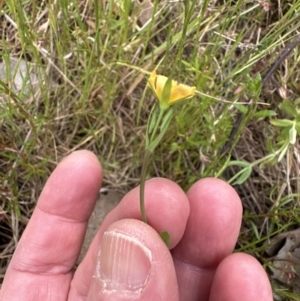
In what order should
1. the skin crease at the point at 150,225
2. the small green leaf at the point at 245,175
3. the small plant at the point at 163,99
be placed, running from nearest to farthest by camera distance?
1. the small plant at the point at 163,99
2. the skin crease at the point at 150,225
3. the small green leaf at the point at 245,175

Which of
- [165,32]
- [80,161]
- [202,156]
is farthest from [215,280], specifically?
[165,32]

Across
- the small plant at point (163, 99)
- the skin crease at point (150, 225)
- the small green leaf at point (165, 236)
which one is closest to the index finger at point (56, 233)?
the skin crease at point (150, 225)

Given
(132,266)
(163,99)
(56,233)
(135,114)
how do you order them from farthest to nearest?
(135,114), (56,233), (132,266), (163,99)

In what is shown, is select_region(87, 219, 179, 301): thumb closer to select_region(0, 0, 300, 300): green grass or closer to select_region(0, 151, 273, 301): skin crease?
select_region(0, 151, 273, 301): skin crease

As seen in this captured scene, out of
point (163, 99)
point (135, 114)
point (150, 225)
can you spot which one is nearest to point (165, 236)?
point (150, 225)

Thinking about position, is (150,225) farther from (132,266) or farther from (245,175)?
(245,175)

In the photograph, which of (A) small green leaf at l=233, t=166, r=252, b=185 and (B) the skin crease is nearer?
(B) the skin crease

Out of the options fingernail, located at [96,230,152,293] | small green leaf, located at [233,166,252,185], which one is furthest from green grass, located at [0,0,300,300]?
fingernail, located at [96,230,152,293]

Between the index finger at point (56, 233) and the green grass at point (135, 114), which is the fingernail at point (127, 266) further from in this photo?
the green grass at point (135, 114)
